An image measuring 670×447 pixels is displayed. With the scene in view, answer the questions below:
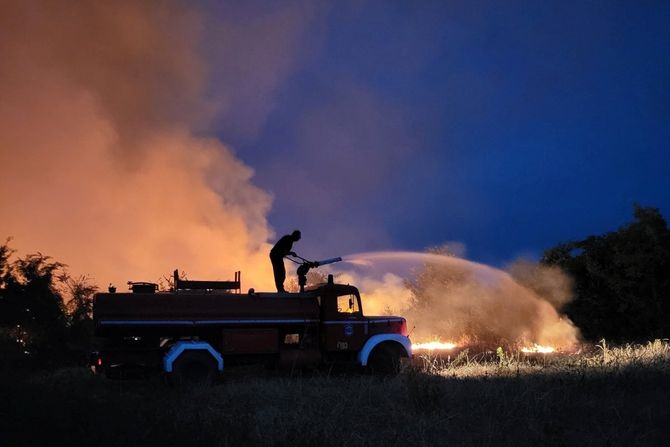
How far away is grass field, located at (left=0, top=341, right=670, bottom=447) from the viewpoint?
8102 mm

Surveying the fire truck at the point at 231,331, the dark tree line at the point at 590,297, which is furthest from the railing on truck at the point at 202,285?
the dark tree line at the point at 590,297

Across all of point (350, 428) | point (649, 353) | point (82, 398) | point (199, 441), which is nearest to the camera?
point (199, 441)

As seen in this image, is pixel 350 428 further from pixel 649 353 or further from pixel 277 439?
pixel 649 353

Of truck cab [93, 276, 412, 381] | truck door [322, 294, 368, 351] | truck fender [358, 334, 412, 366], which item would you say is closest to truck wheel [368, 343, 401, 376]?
truck cab [93, 276, 412, 381]

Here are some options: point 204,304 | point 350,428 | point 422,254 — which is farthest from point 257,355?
point 422,254

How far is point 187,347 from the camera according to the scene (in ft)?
46.6

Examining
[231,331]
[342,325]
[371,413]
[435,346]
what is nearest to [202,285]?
[231,331]

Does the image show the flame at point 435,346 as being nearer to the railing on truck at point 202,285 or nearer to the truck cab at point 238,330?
the truck cab at point 238,330

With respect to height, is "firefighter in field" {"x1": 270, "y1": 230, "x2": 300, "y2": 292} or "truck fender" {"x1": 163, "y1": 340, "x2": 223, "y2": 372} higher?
"firefighter in field" {"x1": 270, "y1": 230, "x2": 300, "y2": 292}

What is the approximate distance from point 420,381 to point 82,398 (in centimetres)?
614

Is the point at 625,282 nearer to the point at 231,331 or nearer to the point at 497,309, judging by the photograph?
the point at 497,309

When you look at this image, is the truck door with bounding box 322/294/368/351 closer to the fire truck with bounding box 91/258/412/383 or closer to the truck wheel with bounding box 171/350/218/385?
the fire truck with bounding box 91/258/412/383

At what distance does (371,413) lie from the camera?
373 inches

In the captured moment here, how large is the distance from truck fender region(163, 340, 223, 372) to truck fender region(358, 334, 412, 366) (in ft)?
12.4
